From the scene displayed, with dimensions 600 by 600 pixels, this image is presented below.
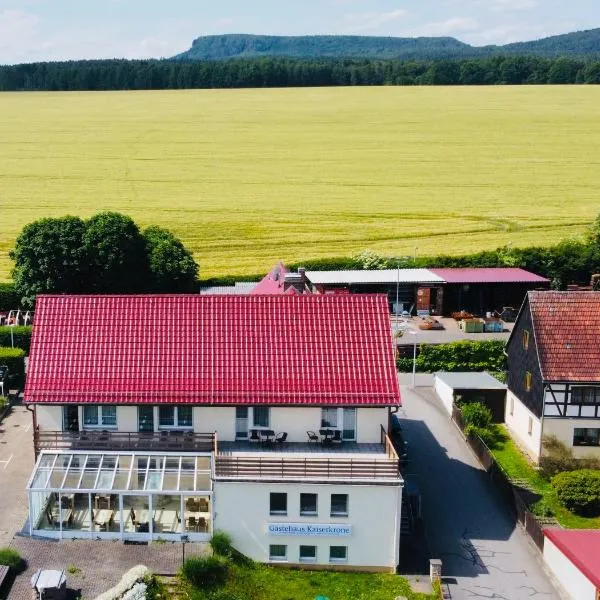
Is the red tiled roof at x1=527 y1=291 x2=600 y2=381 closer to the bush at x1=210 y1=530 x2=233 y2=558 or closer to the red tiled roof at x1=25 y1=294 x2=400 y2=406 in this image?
the red tiled roof at x1=25 y1=294 x2=400 y2=406

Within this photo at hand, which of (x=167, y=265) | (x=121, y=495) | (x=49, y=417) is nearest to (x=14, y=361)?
(x=167, y=265)

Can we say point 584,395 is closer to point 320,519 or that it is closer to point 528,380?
point 528,380

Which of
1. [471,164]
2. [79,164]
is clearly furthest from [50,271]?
[471,164]

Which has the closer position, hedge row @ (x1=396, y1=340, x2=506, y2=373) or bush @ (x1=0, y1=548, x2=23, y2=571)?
bush @ (x1=0, y1=548, x2=23, y2=571)

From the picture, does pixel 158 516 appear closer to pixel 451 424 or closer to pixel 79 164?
pixel 451 424

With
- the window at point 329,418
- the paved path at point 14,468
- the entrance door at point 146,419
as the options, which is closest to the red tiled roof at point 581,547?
the window at point 329,418

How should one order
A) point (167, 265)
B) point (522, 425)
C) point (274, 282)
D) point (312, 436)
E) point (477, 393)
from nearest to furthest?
point (312, 436) < point (522, 425) < point (477, 393) < point (274, 282) < point (167, 265)

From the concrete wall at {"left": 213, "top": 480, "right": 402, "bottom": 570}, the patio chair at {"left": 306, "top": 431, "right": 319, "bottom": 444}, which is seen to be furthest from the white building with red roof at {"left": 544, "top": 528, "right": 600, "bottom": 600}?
the patio chair at {"left": 306, "top": 431, "right": 319, "bottom": 444}
